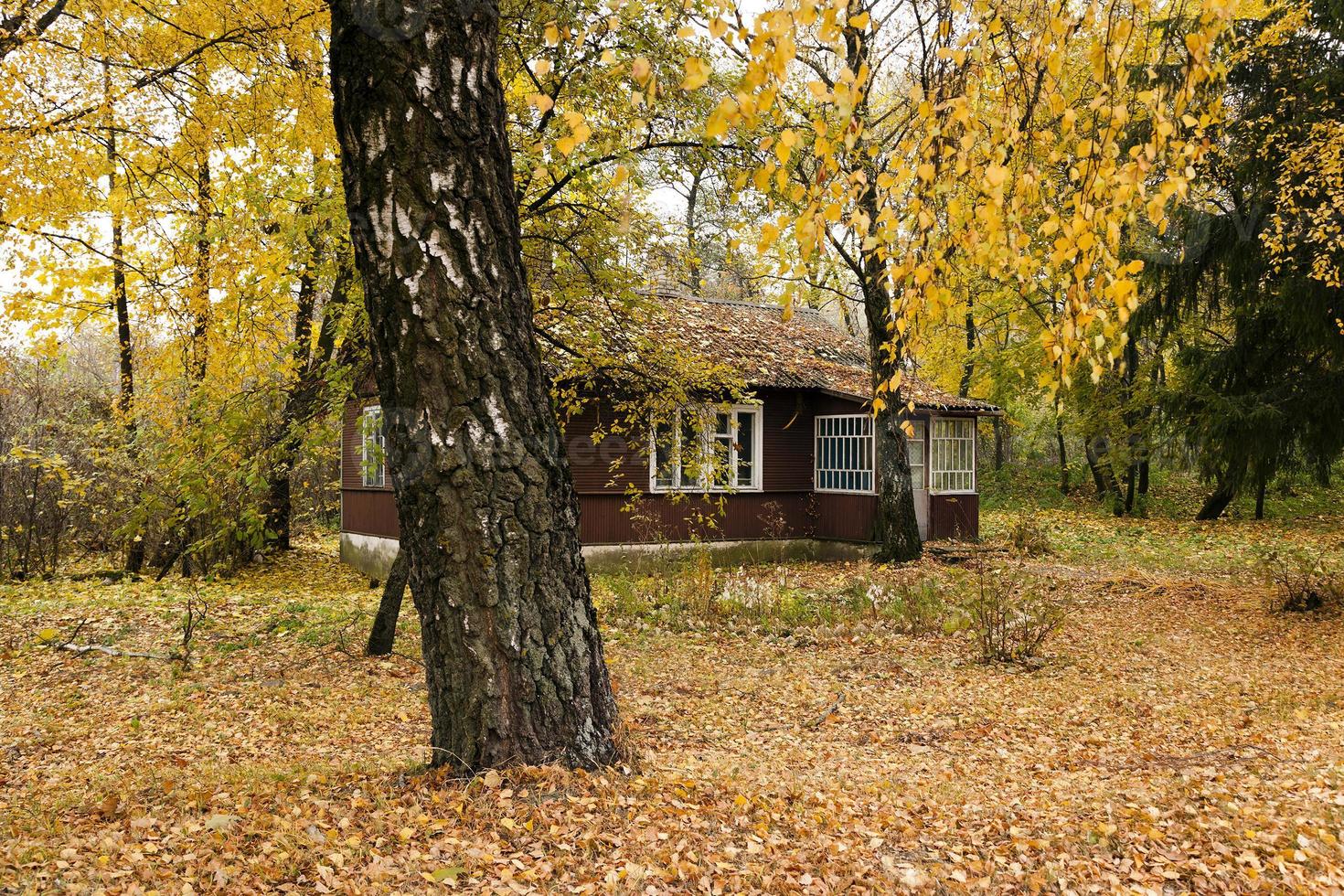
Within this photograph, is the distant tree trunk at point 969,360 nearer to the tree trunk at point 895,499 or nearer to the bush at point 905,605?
the tree trunk at point 895,499

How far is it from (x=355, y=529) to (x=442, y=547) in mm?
13408

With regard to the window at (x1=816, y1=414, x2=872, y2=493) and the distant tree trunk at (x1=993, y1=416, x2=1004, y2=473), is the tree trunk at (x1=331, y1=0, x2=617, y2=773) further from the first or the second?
the distant tree trunk at (x1=993, y1=416, x2=1004, y2=473)

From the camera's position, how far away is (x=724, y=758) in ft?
17.3

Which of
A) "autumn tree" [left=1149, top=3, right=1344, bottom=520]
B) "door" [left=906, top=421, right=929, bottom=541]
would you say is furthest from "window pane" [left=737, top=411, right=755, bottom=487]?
"autumn tree" [left=1149, top=3, right=1344, bottom=520]

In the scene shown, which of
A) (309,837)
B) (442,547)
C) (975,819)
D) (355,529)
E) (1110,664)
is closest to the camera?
(309,837)

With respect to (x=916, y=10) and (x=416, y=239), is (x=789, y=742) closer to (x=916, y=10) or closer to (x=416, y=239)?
(x=416, y=239)

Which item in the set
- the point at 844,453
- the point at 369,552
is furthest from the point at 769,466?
the point at 369,552

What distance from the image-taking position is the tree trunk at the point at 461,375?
3.63 metres

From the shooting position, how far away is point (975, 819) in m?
4.15

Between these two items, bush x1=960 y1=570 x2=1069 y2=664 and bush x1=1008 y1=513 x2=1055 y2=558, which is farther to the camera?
bush x1=1008 y1=513 x2=1055 y2=558

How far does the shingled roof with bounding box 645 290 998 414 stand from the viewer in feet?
50.8

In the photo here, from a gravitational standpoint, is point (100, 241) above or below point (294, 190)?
above

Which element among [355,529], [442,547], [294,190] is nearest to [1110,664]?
[442,547]

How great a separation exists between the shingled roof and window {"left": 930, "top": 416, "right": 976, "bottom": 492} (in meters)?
0.44
